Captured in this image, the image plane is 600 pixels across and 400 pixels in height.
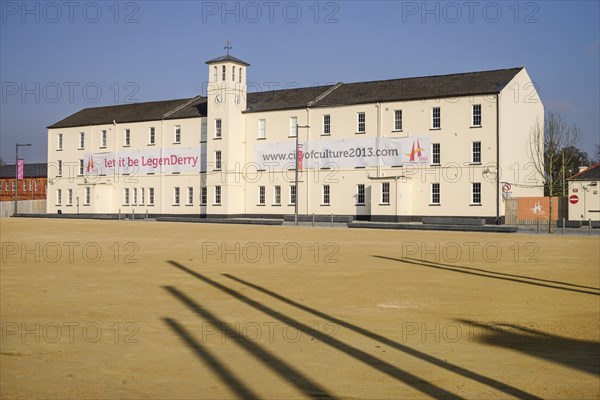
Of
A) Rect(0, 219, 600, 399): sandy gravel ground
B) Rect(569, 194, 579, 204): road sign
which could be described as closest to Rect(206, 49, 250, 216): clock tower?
Rect(569, 194, 579, 204): road sign


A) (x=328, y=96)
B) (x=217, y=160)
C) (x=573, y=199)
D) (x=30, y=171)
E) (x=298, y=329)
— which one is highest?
(x=328, y=96)

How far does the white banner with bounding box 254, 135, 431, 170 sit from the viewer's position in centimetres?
5241

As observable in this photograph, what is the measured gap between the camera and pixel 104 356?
8.41 meters

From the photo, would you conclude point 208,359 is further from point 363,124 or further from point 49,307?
point 363,124

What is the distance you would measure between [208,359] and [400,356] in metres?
2.41

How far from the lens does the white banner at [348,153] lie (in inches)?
2063

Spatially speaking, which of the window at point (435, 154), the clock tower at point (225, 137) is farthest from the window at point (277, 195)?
the window at point (435, 154)

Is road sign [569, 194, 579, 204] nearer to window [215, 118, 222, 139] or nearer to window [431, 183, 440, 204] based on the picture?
window [431, 183, 440, 204]

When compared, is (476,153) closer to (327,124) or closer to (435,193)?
(435,193)

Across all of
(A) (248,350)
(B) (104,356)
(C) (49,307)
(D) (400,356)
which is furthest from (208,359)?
(C) (49,307)

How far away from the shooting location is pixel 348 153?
182ft

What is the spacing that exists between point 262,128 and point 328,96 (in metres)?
→ 6.73

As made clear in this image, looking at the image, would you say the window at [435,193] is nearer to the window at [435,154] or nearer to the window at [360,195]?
the window at [435,154]

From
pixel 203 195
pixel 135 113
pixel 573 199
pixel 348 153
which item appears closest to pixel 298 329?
pixel 573 199
